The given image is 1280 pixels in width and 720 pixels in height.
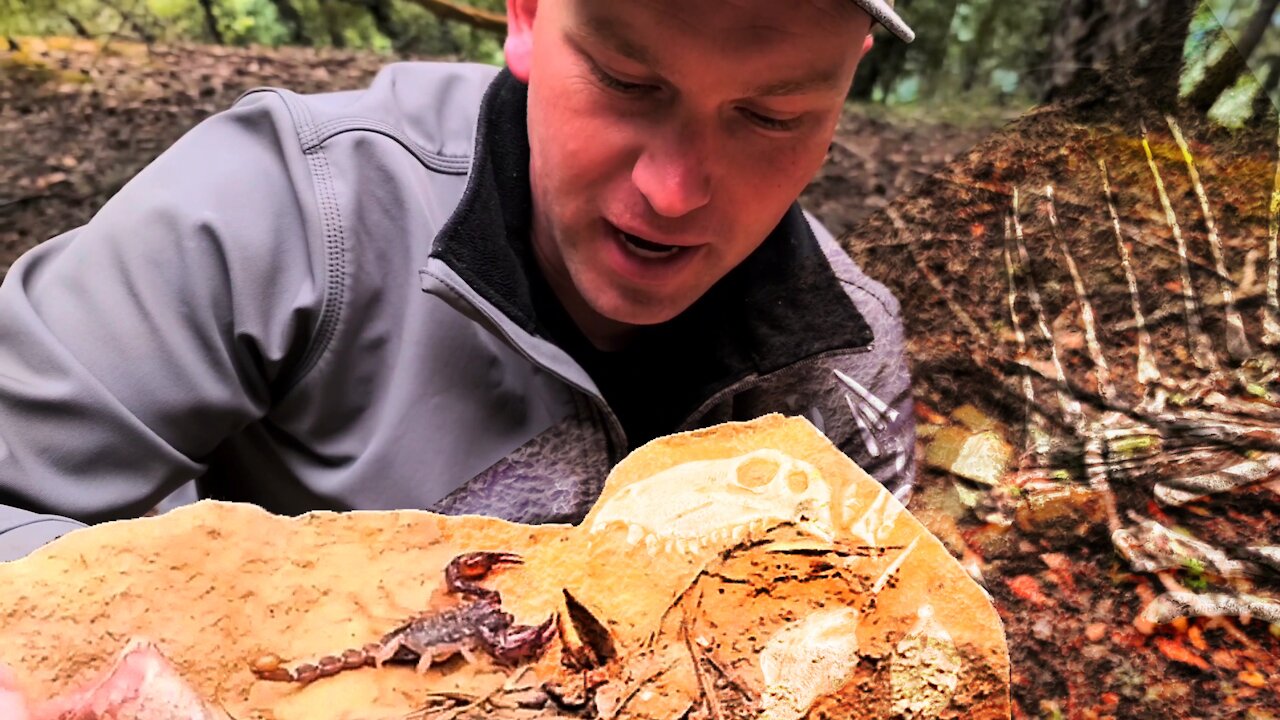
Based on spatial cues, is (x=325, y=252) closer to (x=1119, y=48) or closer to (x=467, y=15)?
(x=1119, y=48)

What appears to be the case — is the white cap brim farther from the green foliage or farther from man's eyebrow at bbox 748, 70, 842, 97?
the green foliage

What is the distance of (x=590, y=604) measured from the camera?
2.28 feet

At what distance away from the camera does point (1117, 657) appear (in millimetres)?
697

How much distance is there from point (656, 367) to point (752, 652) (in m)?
0.53

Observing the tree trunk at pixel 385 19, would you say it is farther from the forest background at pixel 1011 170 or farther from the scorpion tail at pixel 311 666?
the scorpion tail at pixel 311 666

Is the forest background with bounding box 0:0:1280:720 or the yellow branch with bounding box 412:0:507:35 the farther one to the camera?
the yellow branch with bounding box 412:0:507:35

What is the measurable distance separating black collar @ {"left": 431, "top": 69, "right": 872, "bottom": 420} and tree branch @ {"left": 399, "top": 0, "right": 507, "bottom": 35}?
0.86 metres

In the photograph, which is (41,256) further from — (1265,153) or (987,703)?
(1265,153)

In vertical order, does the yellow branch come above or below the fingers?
above

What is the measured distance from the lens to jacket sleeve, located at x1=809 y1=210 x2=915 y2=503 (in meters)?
0.88

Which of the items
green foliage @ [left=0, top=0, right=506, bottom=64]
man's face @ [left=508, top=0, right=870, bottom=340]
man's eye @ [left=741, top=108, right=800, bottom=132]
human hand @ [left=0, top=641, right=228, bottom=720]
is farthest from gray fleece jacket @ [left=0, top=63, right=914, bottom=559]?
green foliage @ [left=0, top=0, right=506, bottom=64]

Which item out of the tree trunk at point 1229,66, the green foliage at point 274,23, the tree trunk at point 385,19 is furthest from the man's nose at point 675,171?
the tree trunk at point 385,19

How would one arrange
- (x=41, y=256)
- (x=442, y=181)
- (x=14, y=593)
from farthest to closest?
(x=442, y=181) < (x=41, y=256) < (x=14, y=593)

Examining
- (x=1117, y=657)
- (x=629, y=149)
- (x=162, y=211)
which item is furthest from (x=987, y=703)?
(x=162, y=211)
